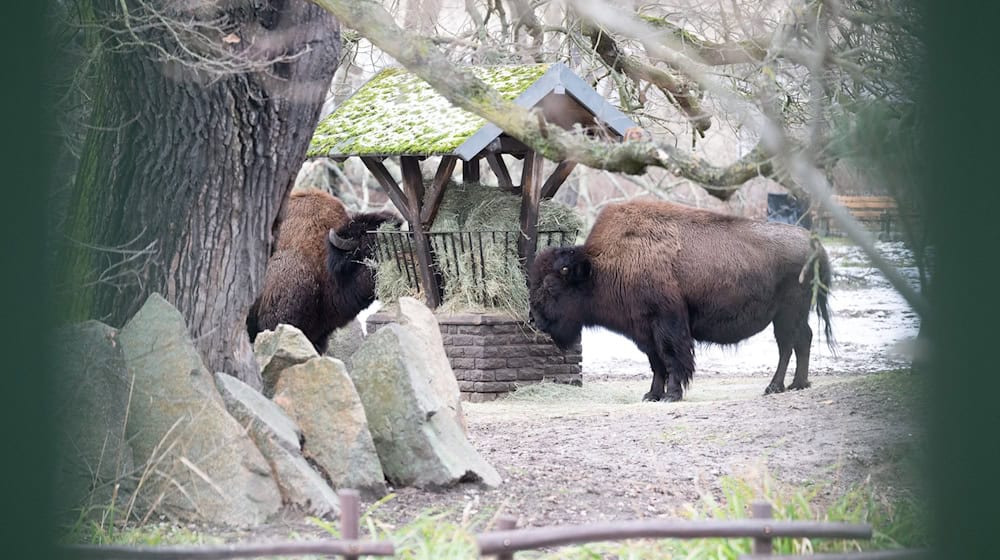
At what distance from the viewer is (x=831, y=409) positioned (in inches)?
346

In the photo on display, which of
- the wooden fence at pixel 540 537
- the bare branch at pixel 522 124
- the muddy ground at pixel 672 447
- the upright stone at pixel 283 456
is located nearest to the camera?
the wooden fence at pixel 540 537

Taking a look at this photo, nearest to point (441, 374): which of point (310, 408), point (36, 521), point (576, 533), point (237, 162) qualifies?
point (310, 408)

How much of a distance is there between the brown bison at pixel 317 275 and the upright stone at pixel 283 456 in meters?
5.86

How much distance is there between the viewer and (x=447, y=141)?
10.9 m

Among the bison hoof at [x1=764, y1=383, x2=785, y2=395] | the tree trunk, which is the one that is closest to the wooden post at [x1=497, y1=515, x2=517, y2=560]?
the tree trunk

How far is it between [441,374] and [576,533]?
3.22m

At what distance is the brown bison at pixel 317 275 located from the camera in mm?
11922

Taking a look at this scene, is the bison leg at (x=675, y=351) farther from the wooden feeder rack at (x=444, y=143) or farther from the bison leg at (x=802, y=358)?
the wooden feeder rack at (x=444, y=143)

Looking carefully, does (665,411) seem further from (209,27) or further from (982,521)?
(982,521)

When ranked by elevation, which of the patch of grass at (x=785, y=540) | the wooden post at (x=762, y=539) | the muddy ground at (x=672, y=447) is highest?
the wooden post at (x=762, y=539)

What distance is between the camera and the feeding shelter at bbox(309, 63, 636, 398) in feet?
36.2

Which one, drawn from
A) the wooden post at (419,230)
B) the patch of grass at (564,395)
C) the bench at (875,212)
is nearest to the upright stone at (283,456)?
the bench at (875,212)

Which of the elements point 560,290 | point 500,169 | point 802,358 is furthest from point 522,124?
point 500,169

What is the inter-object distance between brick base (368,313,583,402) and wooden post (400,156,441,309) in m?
0.37
